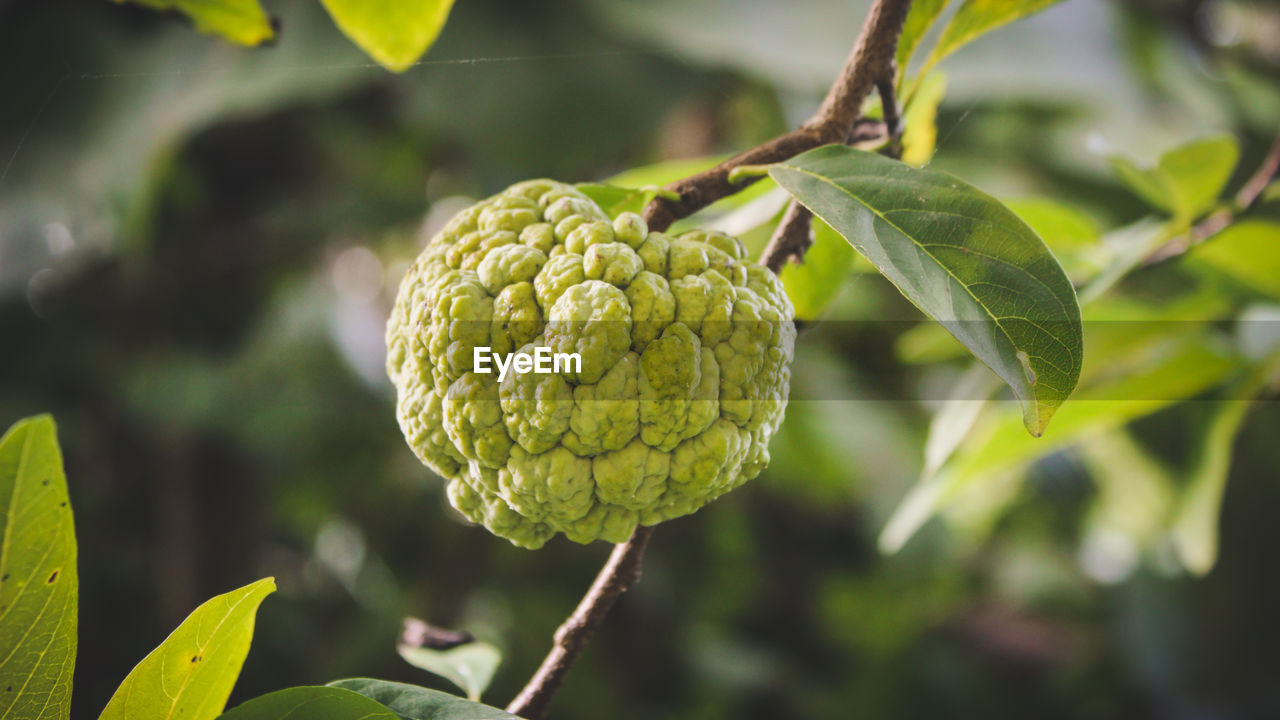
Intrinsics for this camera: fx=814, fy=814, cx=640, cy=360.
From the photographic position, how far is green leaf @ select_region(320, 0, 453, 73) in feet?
2.12

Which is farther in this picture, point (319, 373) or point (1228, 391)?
point (319, 373)

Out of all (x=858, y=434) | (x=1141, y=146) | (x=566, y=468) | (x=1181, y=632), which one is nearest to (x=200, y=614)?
(x=566, y=468)

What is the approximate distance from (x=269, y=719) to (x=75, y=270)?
2553 mm

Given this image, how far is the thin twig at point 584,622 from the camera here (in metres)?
0.60

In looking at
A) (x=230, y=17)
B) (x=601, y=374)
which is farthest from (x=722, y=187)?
(x=230, y=17)

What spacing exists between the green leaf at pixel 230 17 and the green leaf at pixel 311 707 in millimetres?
609

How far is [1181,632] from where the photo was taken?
252 cm

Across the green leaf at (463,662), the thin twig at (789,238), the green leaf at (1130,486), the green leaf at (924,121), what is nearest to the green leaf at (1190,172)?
the green leaf at (924,121)

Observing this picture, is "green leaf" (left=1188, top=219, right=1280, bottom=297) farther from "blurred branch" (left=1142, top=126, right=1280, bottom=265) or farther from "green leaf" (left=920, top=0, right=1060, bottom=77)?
"green leaf" (left=920, top=0, right=1060, bottom=77)

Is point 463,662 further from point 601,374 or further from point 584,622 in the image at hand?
point 601,374

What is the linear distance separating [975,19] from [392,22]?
53 centimetres

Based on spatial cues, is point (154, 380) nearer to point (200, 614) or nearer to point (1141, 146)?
point (200, 614)

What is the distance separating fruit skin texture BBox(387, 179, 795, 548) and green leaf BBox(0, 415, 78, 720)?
212 millimetres

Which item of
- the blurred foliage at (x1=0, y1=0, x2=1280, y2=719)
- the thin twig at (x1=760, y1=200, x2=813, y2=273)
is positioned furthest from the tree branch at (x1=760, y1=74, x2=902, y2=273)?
the blurred foliage at (x1=0, y1=0, x2=1280, y2=719)
